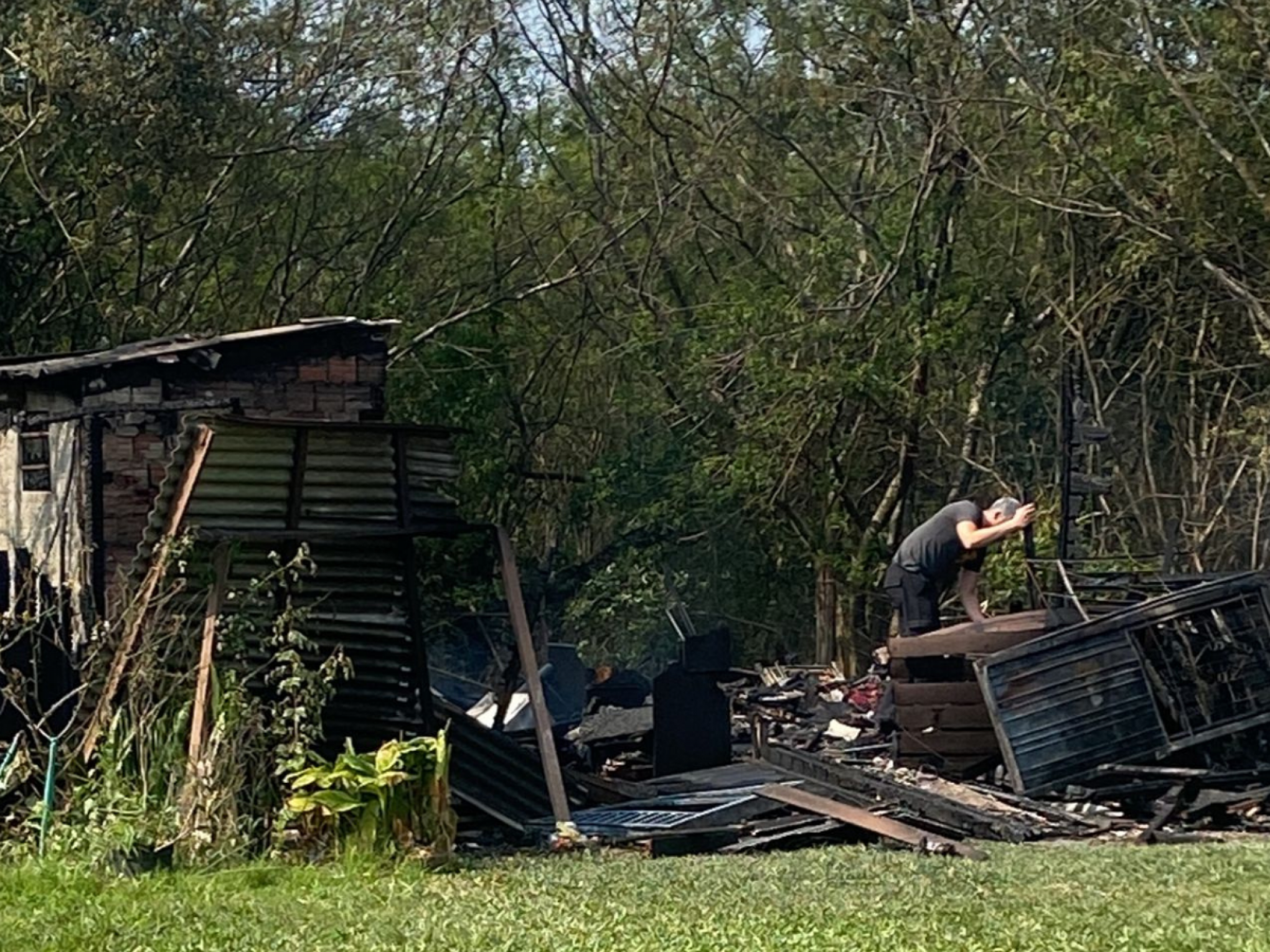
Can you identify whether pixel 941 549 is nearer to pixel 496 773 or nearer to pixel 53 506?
pixel 496 773

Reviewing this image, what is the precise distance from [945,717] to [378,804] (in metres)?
5.71

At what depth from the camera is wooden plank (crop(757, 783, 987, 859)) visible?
11.8m

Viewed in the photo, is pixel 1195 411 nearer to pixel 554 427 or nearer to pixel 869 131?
pixel 869 131

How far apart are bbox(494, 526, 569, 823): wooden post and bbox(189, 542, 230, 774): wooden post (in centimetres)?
213

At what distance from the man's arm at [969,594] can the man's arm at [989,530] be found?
0.47 meters

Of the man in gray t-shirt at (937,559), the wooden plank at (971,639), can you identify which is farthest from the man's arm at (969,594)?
the wooden plank at (971,639)

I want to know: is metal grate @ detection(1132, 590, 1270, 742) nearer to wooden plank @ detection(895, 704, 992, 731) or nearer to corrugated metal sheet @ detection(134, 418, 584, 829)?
wooden plank @ detection(895, 704, 992, 731)

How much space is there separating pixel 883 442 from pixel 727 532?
3170mm

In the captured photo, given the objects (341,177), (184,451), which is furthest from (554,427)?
(184,451)

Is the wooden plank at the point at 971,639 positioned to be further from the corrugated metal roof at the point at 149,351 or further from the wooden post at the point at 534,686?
the corrugated metal roof at the point at 149,351

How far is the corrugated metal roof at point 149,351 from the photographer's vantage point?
570 inches

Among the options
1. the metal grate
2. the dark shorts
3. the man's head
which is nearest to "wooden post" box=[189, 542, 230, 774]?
the dark shorts

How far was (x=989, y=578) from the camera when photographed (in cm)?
2417

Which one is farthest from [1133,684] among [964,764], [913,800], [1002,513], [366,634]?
[366,634]
